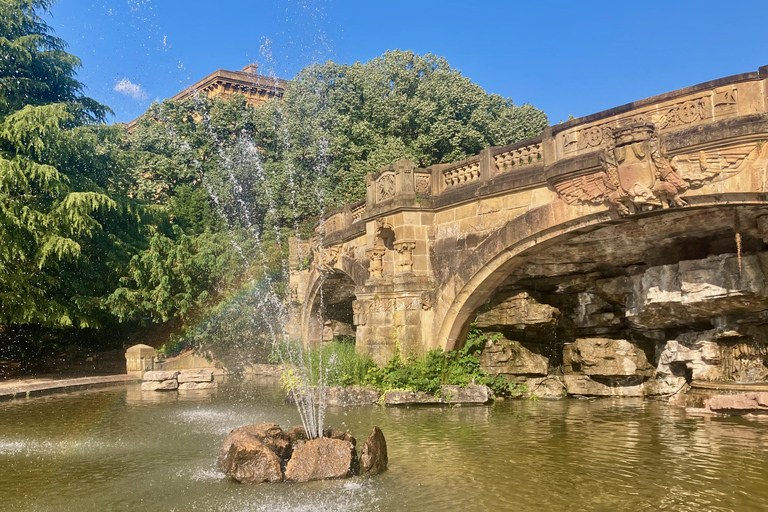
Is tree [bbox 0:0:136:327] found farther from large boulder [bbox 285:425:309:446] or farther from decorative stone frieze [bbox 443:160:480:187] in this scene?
large boulder [bbox 285:425:309:446]

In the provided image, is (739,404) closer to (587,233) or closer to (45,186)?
(587,233)

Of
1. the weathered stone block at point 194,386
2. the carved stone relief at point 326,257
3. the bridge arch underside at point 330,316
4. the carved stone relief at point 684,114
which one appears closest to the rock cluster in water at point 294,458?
the carved stone relief at point 684,114

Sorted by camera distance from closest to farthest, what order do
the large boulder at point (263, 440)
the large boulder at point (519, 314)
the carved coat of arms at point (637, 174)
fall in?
1. the large boulder at point (263, 440)
2. the carved coat of arms at point (637, 174)
3. the large boulder at point (519, 314)

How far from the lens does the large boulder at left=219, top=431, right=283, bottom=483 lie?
6766mm

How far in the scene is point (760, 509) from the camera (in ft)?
18.3

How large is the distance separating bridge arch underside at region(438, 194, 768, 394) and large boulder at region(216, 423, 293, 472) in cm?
622

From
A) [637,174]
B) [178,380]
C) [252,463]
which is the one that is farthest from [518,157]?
[178,380]

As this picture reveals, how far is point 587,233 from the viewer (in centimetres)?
1170

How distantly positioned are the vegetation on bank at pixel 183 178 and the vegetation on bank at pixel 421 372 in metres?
0.33

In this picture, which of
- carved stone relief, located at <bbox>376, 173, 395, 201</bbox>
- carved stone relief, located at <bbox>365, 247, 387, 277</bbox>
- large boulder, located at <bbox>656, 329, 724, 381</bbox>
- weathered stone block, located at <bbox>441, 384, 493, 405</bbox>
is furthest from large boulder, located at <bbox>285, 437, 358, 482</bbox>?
large boulder, located at <bbox>656, 329, 724, 381</bbox>

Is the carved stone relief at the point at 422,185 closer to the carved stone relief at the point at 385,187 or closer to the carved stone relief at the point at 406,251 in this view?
the carved stone relief at the point at 385,187

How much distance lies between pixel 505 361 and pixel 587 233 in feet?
12.6

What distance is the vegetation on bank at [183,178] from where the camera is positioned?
19.5 m

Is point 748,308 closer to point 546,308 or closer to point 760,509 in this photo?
point 546,308
